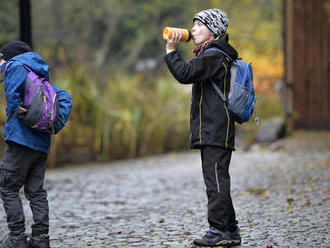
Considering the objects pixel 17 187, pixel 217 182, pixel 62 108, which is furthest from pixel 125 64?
pixel 217 182

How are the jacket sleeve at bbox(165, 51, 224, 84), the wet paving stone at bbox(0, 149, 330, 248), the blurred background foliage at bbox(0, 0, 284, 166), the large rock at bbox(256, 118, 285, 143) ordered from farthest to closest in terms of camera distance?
the large rock at bbox(256, 118, 285, 143) < the blurred background foliage at bbox(0, 0, 284, 166) < the wet paving stone at bbox(0, 149, 330, 248) < the jacket sleeve at bbox(165, 51, 224, 84)

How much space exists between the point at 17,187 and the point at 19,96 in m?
0.67

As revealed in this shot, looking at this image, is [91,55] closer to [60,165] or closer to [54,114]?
[60,165]

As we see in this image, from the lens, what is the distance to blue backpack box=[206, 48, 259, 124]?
3.92 metres

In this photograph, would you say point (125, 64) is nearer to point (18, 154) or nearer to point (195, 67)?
point (18, 154)

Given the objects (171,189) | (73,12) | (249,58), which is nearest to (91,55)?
(73,12)

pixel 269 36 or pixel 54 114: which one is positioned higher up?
pixel 269 36

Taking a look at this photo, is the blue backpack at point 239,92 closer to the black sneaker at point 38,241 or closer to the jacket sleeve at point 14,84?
the jacket sleeve at point 14,84

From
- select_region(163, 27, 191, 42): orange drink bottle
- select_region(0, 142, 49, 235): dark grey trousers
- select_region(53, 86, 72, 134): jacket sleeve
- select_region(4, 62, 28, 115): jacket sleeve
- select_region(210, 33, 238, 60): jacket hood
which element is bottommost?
select_region(0, 142, 49, 235): dark grey trousers

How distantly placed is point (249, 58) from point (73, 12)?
7837mm

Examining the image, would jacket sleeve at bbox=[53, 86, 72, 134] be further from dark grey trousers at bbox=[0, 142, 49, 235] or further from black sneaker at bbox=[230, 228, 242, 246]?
black sneaker at bbox=[230, 228, 242, 246]

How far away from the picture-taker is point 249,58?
19.4 meters

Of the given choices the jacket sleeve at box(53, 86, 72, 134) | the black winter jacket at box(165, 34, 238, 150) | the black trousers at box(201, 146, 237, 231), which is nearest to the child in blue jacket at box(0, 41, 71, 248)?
the jacket sleeve at box(53, 86, 72, 134)

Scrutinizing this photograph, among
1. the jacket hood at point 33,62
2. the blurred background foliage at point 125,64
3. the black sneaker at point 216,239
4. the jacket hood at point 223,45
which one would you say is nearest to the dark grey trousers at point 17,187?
the jacket hood at point 33,62
